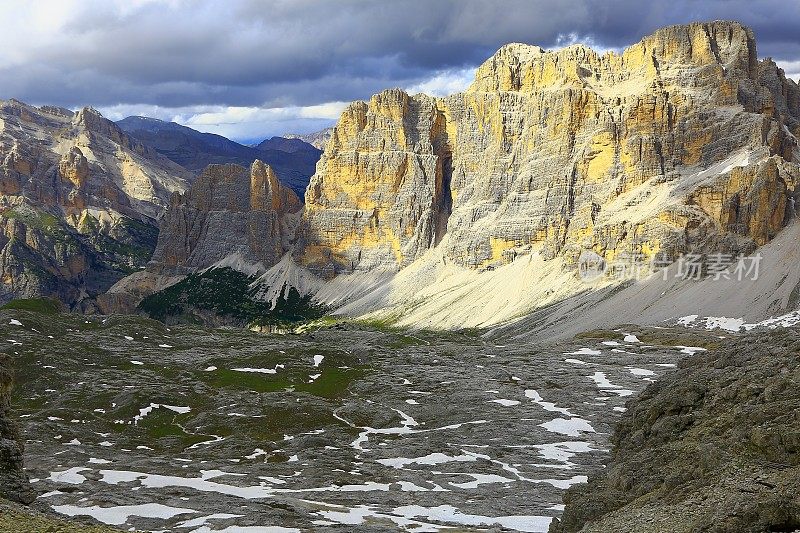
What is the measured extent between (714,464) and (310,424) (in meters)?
72.6

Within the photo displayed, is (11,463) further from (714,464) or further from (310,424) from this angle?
(310,424)

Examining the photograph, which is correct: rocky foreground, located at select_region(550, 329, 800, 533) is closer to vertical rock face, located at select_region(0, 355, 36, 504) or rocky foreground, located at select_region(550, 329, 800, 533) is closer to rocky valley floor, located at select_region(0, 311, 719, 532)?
rocky valley floor, located at select_region(0, 311, 719, 532)

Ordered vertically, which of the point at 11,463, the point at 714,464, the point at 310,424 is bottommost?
the point at 310,424

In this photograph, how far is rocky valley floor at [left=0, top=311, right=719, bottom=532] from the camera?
6166cm

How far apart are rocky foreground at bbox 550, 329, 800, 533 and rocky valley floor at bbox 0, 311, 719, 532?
492 inches

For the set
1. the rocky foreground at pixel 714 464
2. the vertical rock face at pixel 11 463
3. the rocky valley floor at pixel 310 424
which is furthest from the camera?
the rocky valley floor at pixel 310 424

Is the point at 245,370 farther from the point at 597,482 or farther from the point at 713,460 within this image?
the point at 713,460

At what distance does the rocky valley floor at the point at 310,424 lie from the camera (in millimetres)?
61656

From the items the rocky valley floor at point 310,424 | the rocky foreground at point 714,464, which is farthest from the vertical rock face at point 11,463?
the rocky foreground at point 714,464

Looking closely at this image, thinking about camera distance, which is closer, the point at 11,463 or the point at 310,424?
the point at 11,463

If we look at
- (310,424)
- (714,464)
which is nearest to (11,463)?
(714,464)

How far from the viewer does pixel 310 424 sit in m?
104

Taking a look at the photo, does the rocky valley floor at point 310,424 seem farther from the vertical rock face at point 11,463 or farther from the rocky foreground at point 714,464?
the rocky foreground at point 714,464

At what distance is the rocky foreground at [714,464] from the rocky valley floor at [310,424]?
1248 centimetres
